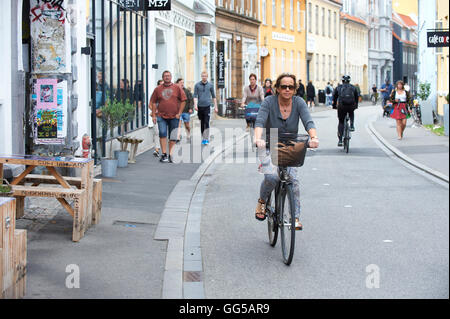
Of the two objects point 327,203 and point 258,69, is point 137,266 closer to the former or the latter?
point 327,203

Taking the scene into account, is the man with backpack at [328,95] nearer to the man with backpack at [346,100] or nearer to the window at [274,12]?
the window at [274,12]

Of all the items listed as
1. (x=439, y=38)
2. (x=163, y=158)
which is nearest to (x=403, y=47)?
(x=439, y=38)

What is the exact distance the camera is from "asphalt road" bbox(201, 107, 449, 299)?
6750 mm

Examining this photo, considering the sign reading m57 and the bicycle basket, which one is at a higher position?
the sign reading m57

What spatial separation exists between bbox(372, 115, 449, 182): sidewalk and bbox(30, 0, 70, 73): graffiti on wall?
6.30 m

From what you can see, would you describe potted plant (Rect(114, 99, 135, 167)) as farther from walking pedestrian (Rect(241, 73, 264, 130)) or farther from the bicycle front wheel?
the bicycle front wheel

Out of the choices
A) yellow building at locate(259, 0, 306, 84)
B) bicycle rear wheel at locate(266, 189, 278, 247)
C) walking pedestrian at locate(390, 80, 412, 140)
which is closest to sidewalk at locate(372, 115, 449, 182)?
walking pedestrian at locate(390, 80, 412, 140)

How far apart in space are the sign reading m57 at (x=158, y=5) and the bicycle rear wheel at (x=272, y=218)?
11.4m

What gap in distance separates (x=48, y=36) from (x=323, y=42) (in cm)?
5802

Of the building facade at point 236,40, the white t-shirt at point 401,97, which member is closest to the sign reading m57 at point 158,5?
the white t-shirt at point 401,97

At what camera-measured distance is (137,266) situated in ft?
24.5

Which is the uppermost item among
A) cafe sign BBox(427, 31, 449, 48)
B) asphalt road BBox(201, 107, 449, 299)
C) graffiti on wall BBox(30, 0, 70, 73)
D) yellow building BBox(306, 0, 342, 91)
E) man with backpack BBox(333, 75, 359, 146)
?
yellow building BBox(306, 0, 342, 91)

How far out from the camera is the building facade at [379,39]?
90.3m

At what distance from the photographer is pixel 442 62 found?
33844mm
